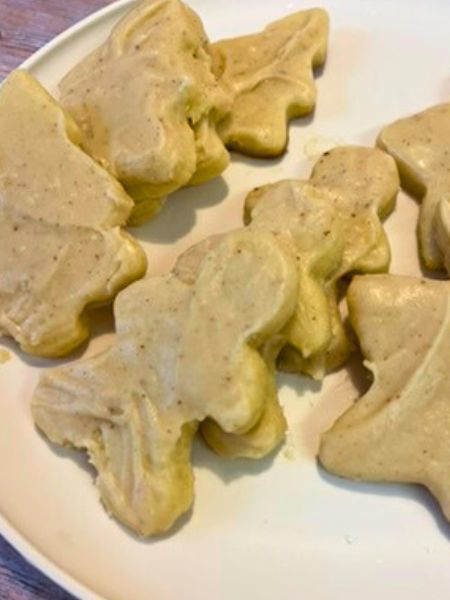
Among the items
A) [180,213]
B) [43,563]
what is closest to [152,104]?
[180,213]

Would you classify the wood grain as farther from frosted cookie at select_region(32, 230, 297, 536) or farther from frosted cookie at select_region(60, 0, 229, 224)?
frosted cookie at select_region(32, 230, 297, 536)

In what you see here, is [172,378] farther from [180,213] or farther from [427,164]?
[427,164]

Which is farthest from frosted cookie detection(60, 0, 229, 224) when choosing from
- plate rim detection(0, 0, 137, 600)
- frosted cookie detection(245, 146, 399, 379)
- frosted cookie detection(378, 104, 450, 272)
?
plate rim detection(0, 0, 137, 600)

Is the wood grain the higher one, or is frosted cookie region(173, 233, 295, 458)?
the wood grain

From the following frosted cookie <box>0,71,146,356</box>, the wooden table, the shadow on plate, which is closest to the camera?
frosted cookie <box>0,71,146,356</box>

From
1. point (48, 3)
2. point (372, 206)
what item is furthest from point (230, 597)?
point (48, 3)

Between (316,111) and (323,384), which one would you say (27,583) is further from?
(316,111)
